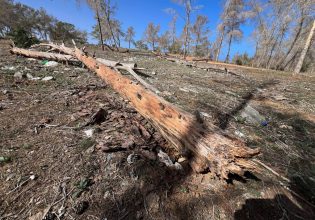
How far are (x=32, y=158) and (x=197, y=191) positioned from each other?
1.64 metres

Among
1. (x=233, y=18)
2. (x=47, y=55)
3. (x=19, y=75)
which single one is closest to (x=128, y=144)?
(x=19, y=75)

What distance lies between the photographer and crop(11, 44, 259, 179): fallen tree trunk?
1436mm

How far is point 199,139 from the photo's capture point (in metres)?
1.65

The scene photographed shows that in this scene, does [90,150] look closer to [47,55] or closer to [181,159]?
[181,159]

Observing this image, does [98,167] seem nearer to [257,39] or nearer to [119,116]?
[119,116]

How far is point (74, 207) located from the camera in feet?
4.51

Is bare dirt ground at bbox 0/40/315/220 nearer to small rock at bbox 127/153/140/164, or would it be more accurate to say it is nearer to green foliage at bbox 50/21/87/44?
small rock at bbox 127/153/140/164

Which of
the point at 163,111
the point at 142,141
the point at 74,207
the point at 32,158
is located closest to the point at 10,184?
the point at 32,158

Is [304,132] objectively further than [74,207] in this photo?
Yes

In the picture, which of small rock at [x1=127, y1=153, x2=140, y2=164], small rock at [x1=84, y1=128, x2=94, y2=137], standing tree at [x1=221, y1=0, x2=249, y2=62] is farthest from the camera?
standing tree at [x1=221, y1=0, x2=249, y2=62]

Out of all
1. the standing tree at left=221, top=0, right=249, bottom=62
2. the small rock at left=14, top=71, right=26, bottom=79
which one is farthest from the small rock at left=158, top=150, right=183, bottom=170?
the standing tree at left=221, top=0, right=249, bottom=62

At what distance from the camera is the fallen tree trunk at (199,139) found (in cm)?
144

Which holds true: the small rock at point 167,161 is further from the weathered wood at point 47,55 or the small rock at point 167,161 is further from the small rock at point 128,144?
the weathered wood at point 47,55

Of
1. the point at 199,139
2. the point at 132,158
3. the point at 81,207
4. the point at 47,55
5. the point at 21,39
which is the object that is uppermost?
the point at 21,39
